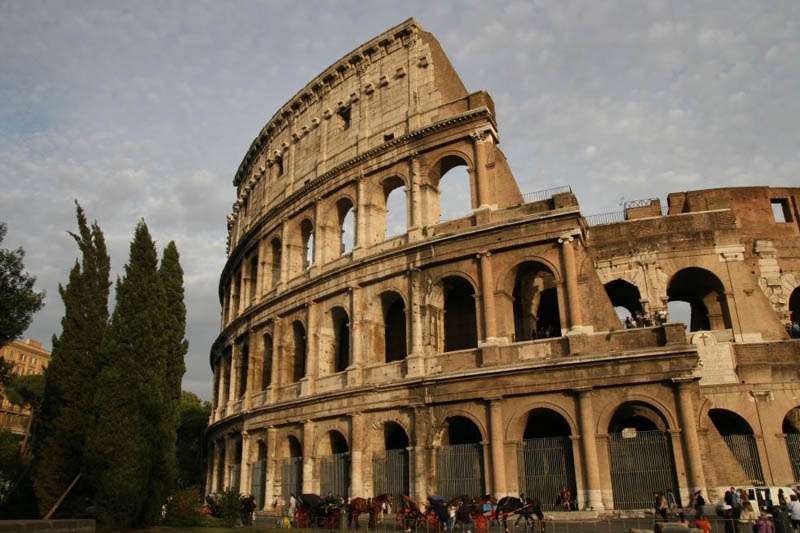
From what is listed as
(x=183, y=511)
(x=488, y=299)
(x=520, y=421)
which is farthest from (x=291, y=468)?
(x=488, y=299)

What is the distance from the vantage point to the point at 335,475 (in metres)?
20.1

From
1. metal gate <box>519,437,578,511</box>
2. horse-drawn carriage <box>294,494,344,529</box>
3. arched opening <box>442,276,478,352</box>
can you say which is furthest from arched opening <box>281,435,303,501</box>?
metal gate <box>519,437,578,511</box>

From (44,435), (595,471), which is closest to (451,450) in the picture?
(595,471)

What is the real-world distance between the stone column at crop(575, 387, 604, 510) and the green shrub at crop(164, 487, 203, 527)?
9.97 meters

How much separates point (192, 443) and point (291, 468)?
25.5 m

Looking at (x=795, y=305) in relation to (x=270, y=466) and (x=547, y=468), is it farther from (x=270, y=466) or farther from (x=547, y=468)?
(x=270, y=466)

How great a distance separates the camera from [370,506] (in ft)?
56.0

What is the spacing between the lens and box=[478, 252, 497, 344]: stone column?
1814cm

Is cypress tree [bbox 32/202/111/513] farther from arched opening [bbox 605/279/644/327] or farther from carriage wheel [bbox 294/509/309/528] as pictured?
arched opening [bbox 605/279/644/327]

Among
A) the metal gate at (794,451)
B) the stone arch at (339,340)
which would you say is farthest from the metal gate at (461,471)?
the metal gate at (794,451)

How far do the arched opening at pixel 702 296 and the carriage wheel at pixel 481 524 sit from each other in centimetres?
1078

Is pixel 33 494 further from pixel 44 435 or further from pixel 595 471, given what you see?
pixel 595 471

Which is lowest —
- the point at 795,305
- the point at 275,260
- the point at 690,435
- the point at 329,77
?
the point at 690,435

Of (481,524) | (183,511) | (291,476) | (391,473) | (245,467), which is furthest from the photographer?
(245,467)
